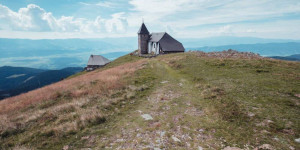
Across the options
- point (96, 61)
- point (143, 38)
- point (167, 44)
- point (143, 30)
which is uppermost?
point (143, 30)

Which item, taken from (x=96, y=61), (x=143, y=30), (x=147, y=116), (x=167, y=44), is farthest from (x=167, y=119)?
(x=96, y=61)

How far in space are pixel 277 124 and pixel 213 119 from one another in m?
3.23

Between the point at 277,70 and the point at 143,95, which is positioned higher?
the point at 277,70

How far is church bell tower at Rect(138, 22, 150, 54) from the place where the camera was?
2625 inches

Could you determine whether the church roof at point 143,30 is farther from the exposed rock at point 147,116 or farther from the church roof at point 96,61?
the exposed rock at point 147,116

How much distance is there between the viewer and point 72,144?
7.32 metres

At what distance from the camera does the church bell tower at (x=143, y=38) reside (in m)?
66.7

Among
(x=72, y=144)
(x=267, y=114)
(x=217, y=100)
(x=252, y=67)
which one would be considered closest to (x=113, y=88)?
(x=72, y=144)

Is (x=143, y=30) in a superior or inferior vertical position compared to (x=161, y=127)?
superior

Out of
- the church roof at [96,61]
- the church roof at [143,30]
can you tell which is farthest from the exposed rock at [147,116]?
the church roof at [96,61]

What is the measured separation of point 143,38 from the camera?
6719 cm

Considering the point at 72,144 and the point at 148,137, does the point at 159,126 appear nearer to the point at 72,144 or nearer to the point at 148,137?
the point at 148,137

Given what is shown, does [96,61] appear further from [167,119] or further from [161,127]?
[161,127]

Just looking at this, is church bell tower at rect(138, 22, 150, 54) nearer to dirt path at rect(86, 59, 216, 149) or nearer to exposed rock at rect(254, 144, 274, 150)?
dirt path at rect(86, 59, 216, 149)
